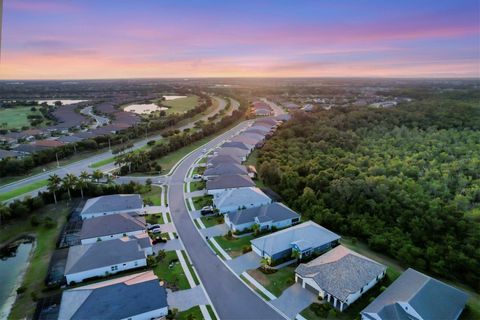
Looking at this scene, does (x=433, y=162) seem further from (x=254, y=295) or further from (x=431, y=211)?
(x=254, y=295)

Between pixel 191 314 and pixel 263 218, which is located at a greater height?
pixel 263 218

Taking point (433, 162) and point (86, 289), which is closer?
point (86, 289)

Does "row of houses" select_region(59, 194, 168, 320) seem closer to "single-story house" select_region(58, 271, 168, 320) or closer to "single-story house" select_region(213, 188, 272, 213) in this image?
"single-story house" select_region(58, 271, 168, 320)

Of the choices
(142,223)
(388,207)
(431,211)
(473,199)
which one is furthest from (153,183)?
(473,199)

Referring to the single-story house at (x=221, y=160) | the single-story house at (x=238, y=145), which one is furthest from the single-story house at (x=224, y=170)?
the single-story house at (x=238, y=145)

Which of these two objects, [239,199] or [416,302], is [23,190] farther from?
[416,302]

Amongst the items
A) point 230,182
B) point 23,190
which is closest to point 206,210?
point 230,182

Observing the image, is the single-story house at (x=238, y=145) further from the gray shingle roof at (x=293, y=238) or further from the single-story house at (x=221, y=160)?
the gray shingle roof at (x=293, y=238)
